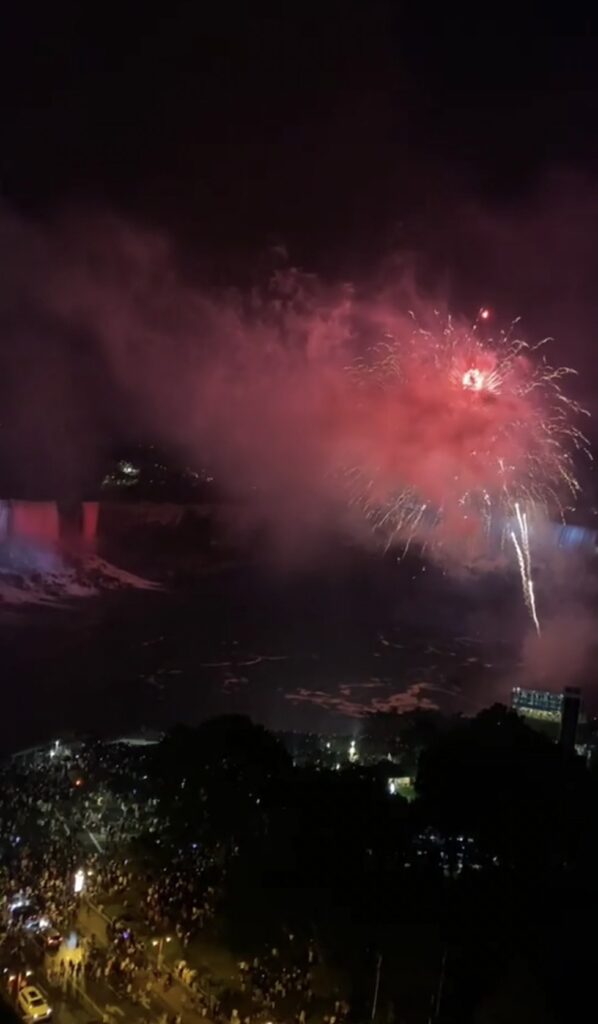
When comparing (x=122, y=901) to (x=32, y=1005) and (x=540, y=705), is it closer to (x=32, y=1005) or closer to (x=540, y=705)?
(x=32, y=1005)

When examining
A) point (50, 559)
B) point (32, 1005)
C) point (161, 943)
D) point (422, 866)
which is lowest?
point (32, 1005)

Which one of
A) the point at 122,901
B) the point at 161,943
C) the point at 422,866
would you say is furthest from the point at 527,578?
the point at 161,943

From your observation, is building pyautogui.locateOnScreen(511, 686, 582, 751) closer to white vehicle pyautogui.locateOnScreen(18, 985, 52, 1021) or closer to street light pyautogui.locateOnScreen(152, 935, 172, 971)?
street light pyautogui.locateOnScreen(152, 935, 172, 971)

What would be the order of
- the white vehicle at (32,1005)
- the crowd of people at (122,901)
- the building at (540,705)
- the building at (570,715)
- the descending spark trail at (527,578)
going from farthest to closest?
the descending spark trail at (527,578) → the building at (540,705) → the building at (570,715) → the crowd of people at (122,901) → the white vehicle at (32,1005)

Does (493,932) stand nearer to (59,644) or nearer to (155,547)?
(59,644)

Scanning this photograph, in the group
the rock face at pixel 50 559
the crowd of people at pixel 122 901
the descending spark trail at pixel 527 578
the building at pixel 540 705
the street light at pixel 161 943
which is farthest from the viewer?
the descending spark trail at pixel 527 578

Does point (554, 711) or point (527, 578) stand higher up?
point (527, 578)

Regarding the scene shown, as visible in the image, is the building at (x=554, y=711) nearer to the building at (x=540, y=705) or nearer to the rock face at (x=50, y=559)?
the building at (x=540, y=705)

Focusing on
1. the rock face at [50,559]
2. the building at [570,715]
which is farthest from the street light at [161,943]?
the rock face at [50,559]

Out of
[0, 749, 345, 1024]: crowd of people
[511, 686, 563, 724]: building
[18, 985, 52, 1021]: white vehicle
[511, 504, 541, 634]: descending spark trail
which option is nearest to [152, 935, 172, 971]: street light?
[0, 749, 345, 1024]: crowd of people
